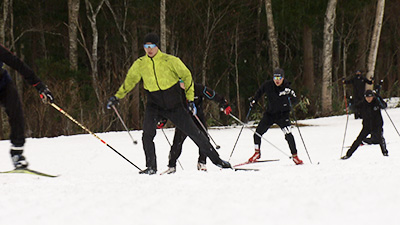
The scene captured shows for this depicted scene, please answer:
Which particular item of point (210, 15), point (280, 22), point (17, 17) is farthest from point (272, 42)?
point (17, 17)

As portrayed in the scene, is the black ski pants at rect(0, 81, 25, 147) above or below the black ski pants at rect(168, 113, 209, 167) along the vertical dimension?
above

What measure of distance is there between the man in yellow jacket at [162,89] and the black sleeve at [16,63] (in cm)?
86

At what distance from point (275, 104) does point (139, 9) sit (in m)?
14.1

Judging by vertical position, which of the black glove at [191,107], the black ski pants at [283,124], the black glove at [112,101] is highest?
the black glove at [112,101]

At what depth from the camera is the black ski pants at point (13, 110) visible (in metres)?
5.22

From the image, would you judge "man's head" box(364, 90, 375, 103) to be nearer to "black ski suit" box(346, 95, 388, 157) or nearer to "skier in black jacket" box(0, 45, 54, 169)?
"black ski suit" box(346, 95, 388, 157)

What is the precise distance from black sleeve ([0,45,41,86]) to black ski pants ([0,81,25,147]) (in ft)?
0.64

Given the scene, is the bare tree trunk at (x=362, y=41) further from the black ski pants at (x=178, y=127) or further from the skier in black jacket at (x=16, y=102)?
the skier in black jacket at (x=16, y=102)

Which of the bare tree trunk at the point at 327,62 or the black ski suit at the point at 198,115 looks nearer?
the black ski suit at the point at 198,115

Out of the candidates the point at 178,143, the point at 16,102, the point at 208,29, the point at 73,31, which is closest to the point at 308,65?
the point at 208,29

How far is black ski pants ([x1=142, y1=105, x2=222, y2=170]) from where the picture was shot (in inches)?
224

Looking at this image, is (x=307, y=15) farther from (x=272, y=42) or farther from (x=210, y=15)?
(x=210, y=15)

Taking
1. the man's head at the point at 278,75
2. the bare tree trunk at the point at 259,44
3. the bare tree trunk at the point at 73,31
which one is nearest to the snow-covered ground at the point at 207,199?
the man's head at the point at 278,75

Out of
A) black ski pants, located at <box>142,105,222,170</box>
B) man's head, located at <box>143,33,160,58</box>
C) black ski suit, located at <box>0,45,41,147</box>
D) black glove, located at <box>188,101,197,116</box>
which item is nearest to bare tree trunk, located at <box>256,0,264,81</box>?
black glove, located at <box>188,101,197,116</box>
